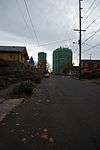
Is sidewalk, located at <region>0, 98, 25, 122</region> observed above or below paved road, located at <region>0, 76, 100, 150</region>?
below

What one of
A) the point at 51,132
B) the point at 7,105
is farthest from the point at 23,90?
the point at 51,132

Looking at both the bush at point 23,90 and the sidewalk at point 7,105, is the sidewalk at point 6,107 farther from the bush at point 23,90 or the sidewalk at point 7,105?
the bush at point 23,90

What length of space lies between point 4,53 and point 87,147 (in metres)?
67.8

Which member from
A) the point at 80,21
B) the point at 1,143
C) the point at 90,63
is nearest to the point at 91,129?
the point at 1,143

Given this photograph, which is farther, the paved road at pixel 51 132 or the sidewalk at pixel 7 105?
the sidewalk at pixel 7 105

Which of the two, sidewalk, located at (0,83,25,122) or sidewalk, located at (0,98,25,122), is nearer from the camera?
sidewalk, located at (0,98,25,122)

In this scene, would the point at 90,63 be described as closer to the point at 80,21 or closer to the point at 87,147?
the point at 80,21

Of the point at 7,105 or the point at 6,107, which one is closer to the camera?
the point at 6,107

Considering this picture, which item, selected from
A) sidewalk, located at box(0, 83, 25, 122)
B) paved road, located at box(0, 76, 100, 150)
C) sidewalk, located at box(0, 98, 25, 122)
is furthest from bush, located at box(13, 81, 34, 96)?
paved road, located at box(0, 76, 100, 150)

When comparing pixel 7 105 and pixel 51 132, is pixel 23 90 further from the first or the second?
pixel 51 132

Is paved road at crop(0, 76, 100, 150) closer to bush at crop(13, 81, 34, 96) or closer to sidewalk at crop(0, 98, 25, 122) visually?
sidewalk at crop(0, 98, 25, 122)

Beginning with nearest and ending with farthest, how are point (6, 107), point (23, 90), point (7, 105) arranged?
point (6, 107) < point (7, 105) < point (23, 90)

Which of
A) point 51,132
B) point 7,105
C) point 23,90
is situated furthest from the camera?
point 23,90

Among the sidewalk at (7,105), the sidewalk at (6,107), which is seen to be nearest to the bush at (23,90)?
the sidewalk at (7,105)
